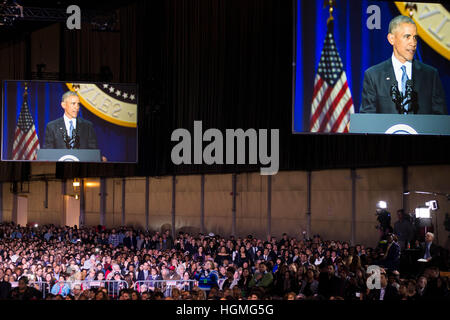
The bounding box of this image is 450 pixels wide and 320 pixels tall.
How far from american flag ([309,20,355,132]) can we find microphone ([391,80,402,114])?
0.89m

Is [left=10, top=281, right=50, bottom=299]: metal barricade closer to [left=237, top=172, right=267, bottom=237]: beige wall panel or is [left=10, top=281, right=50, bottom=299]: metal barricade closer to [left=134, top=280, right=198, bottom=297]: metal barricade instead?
[left=134, top=280, right=198, bottom=297]: metal barricade

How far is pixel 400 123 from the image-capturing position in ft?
48.4

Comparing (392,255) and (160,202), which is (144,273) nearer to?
(392,255)

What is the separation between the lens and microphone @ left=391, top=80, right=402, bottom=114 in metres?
14.9

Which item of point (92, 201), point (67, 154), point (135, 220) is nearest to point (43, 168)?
point (92, 201)

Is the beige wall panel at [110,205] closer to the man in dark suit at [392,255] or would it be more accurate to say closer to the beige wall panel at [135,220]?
the beige wall panel at [135,220]

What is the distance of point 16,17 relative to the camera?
966 inches

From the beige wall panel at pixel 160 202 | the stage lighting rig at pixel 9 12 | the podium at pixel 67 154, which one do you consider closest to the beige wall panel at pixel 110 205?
the beige wall panel at pixel 160 202

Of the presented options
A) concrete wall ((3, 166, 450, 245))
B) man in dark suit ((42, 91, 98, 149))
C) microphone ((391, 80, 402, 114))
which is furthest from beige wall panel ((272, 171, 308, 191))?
microphone ((391, 80, 402, 114))

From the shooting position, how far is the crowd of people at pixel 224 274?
12094 mm

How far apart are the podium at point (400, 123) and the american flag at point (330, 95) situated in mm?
258

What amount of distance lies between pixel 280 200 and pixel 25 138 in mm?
9290
